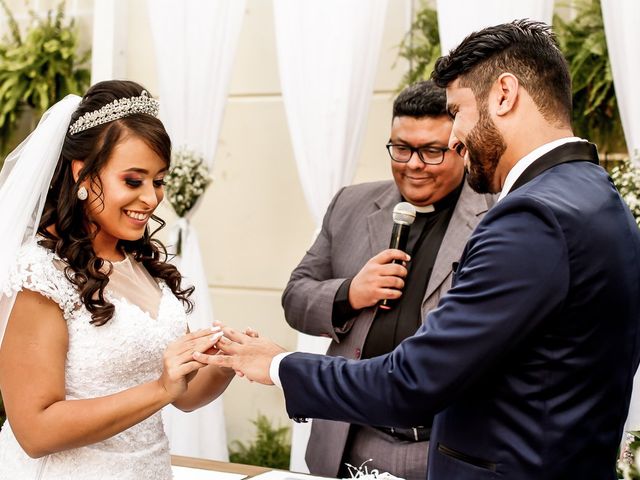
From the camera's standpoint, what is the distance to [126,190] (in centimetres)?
250

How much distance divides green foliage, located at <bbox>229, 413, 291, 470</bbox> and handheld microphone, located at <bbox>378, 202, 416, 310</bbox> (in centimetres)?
289

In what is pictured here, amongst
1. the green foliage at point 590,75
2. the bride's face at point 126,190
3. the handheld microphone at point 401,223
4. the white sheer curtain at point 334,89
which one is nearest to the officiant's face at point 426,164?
the handheld microphone at point 401,223

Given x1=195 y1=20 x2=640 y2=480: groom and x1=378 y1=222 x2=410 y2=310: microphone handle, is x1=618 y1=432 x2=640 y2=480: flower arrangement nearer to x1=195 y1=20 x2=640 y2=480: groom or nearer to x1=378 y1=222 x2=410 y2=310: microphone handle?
x1=195 y1=20 x2=640 y2=480: groom

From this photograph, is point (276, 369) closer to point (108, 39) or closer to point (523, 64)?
point (523, 64)

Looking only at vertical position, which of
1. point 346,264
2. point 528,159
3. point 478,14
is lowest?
point 346,264

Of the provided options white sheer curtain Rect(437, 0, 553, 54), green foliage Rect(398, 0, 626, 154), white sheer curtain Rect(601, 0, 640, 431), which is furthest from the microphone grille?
green foliage Rect(398, 0, 626, 154)

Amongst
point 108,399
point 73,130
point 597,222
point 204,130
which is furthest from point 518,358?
point 204,130

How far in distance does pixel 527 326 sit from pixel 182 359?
3.34ft

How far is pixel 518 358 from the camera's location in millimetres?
1865

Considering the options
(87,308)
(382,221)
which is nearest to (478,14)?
(382,221)

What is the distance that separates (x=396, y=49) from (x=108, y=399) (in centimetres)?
366

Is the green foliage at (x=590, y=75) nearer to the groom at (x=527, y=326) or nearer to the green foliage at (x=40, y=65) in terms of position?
the groom at (x=527, y=326)

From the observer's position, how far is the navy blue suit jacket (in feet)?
5.93

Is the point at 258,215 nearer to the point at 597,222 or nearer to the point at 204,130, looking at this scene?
the point at 204,130
